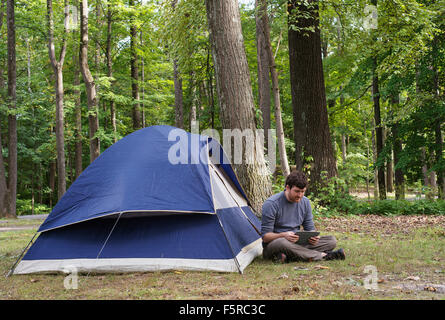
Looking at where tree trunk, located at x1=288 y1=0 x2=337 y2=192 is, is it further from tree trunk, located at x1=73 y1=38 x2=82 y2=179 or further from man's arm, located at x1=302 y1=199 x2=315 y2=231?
tree trunk, located at x1=73 y1=38 x2=82 y2=179

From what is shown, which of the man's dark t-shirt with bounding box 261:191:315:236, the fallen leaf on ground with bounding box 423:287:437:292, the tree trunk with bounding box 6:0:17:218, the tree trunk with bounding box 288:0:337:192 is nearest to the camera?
the fallen leaf on ground with bounding box 423:287:437:292

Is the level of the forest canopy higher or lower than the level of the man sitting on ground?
higher

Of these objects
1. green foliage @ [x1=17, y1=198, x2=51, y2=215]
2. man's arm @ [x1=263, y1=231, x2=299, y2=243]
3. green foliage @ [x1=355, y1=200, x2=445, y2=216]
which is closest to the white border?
man's arm @ [x1=263, y1=231, x2=299, y2=243]

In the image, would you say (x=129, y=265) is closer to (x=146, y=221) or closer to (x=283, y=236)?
(x=146, y=221)

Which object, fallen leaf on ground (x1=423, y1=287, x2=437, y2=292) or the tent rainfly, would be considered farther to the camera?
the tent rainfly

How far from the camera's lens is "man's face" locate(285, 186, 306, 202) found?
5.19 m

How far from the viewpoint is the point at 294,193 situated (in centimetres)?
521

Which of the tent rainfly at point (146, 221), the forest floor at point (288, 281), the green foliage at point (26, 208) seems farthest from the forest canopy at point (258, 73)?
the forest floor at point (288, 281)

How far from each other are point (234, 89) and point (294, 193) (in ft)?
9.47

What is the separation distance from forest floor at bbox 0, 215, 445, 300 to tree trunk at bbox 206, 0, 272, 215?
199 cm

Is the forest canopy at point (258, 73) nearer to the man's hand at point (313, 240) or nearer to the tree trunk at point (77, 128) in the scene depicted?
the tree trunk at point (77, 128)

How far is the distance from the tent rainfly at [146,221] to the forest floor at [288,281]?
0.57ft
